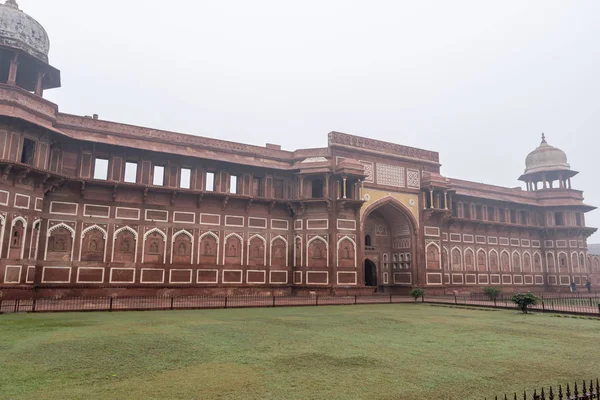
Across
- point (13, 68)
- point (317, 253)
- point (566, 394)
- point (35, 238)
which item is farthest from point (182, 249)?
point (566, 394)

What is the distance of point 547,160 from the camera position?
36094 millimetres

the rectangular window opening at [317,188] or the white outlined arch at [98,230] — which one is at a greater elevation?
the rectangular window opening at [317,188]

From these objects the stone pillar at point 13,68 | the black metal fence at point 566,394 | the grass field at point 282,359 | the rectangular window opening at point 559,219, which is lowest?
the grass field at point 282,359

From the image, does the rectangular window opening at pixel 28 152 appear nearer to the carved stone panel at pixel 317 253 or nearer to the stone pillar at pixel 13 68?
the stone pillar at pixel 13 68

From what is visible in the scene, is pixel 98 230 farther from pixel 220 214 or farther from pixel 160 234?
pixel 220 214

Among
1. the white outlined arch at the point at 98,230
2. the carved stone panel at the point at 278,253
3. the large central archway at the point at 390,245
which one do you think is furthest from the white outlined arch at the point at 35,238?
the large central archway at the point at 390,245

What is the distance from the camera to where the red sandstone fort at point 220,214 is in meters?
18.5

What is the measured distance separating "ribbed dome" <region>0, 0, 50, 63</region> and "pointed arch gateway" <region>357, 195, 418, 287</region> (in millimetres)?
21074

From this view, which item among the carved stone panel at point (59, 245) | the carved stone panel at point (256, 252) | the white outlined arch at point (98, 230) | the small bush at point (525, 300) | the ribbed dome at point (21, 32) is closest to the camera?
the small bush at point (525, 300)

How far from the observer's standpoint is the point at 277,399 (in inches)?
186

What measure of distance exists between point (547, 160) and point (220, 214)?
29621mm

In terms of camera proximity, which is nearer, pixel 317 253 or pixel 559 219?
pixel 317 253

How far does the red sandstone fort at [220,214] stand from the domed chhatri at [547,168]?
10.2 ft

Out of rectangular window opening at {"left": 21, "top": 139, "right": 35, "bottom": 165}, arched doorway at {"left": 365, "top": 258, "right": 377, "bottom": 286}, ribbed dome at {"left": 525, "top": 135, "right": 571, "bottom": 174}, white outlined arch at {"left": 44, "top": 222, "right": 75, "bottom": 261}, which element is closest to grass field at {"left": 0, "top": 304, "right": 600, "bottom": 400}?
white outlined arch at {"left": 44, "top": 222, "right": 75, "bottom": 261}
